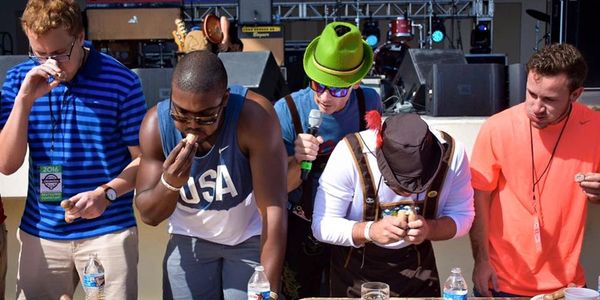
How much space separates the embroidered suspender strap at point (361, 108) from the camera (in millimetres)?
2725

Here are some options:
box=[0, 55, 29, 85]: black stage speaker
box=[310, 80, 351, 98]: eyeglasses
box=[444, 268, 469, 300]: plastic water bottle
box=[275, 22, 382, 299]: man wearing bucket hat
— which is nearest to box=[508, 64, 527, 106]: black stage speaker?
box=[275, 22, 382, 299]: man wearing bucket hat

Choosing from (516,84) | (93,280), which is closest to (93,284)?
(93,280)

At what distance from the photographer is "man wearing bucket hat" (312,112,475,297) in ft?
6.98

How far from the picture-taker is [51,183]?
2404mm

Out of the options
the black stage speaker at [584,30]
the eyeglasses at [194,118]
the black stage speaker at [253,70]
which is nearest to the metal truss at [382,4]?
the black stage speaker at [584,30]

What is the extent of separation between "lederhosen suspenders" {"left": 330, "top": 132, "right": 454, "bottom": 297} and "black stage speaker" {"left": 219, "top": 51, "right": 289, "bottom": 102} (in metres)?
1.41

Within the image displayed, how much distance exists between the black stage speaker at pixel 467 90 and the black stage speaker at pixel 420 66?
0.64m

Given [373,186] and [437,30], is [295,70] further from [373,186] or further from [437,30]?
→ [373,186]

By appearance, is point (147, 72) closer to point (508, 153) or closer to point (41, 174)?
point (41, 174)

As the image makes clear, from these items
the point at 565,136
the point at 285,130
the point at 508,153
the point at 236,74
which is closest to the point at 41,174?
the point at 285,130

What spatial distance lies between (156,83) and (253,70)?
1.95ft

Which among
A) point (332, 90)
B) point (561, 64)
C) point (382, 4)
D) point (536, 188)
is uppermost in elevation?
point (382, 4)

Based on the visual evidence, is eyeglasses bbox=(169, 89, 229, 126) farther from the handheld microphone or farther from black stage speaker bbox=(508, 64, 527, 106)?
black stage speaker bbox=(508, 64, 527, 106)

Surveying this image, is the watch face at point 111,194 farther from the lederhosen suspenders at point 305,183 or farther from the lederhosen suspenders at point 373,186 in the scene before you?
the lederhosen suspenders at point 373,186
